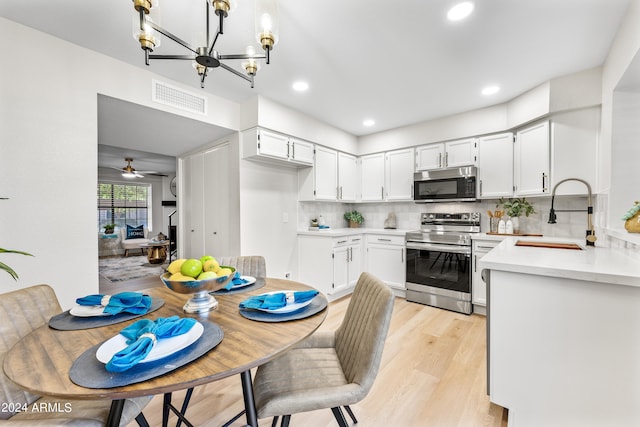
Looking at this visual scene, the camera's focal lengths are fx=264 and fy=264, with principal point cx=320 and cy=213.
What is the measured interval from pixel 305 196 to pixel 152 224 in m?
7.02

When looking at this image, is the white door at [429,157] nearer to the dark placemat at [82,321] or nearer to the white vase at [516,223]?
the white vase at [516,223]

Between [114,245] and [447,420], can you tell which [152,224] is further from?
[447,420]

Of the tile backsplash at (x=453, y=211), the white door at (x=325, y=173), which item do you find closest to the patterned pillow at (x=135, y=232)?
the tile backsplash at (x=453, y=211)

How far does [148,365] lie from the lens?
72cm

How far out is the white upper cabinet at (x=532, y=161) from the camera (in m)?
2.74

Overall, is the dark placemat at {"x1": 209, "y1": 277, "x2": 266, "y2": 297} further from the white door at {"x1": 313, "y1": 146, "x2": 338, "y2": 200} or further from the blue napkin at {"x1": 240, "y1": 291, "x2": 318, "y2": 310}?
the white door at {"x1": 313, "y1": 146, "x2": 338, "y2": 200}

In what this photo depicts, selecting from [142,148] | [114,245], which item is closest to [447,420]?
[142,148]

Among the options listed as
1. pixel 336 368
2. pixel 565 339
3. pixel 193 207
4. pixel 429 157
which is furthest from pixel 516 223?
pixel 193 207

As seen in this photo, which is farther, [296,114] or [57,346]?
[296,114]

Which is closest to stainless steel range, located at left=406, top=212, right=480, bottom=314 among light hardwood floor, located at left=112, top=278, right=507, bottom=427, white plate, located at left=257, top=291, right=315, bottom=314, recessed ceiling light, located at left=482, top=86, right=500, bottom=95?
light hardwood floor, located at left=112, top=278, right=507, bottom=427

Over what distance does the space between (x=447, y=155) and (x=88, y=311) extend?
381 centimetres

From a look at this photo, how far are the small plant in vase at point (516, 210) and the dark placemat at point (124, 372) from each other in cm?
345

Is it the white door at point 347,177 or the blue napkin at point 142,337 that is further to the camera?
the white door at point 347,177

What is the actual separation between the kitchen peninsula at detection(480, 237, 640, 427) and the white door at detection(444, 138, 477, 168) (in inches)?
82.2
